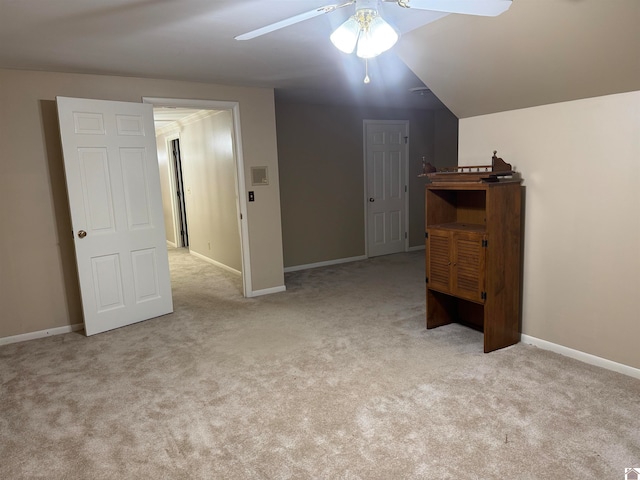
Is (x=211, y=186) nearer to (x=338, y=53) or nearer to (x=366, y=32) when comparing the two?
(x=338, y=53)

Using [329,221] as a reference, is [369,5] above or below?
above

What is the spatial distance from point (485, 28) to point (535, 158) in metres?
1.06

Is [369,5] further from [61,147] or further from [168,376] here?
[61,147]

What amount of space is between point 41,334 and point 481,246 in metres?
3.75

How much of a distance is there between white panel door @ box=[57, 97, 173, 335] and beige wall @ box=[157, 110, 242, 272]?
1191 mm

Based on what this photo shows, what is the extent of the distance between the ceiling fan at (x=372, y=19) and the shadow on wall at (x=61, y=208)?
2.57 meters

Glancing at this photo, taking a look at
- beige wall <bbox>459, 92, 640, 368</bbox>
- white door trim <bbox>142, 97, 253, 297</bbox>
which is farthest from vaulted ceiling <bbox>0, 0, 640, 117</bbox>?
white door trim <bbox>142, 97, 253, 297</bbox>

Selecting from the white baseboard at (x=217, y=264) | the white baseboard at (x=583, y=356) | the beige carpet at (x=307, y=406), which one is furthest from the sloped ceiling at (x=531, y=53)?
the white baseboard at (x=217, y=264)

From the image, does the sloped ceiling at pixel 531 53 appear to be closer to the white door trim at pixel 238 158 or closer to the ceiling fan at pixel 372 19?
the ceiling fan at pixel 372 19

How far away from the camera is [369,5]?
1781 millimetres

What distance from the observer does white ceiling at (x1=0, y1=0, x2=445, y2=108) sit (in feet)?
7.43

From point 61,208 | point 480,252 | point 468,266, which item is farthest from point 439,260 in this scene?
point 61,208

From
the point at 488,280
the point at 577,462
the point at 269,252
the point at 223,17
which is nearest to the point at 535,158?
the point at 488,280

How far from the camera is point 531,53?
8.30ft
